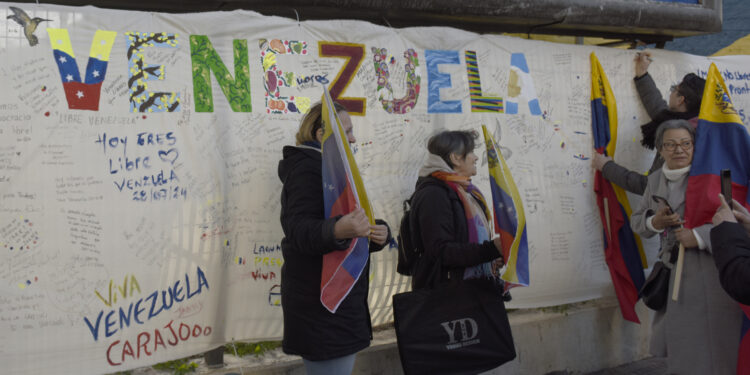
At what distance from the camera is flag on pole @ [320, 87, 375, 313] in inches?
113

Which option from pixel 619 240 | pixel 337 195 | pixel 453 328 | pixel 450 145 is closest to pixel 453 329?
pixel 453 328

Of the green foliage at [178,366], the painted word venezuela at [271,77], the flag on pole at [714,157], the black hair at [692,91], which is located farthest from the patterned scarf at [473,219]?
the black hair at [692,91]

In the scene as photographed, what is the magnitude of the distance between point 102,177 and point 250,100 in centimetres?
90

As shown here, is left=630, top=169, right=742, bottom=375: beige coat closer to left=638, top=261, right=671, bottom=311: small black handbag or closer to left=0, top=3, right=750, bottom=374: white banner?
left=638, top=261, right=671, bottom=311: small black handbag

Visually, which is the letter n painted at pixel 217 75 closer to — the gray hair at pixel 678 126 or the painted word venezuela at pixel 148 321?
the painted word venezuela at pixel 148 321

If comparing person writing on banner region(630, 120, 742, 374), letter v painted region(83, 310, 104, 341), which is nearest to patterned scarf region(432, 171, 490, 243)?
person writing on banner region(630, 120, 742, 374)

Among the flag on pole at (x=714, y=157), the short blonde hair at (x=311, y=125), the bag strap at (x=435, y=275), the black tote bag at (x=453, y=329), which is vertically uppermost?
the short blonde hair at (x=311, y=125)

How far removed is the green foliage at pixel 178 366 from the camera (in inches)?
148

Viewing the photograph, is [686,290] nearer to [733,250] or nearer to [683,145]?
[683,145]

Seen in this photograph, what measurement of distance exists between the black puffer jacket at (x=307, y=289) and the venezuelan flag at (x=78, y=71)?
3.71 feet

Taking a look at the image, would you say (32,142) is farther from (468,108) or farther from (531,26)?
(531,26)

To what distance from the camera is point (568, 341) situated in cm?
504

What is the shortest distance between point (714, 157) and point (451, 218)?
1612 millimetres

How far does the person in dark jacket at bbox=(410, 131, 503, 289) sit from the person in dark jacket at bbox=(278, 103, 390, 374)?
1.82 feet
